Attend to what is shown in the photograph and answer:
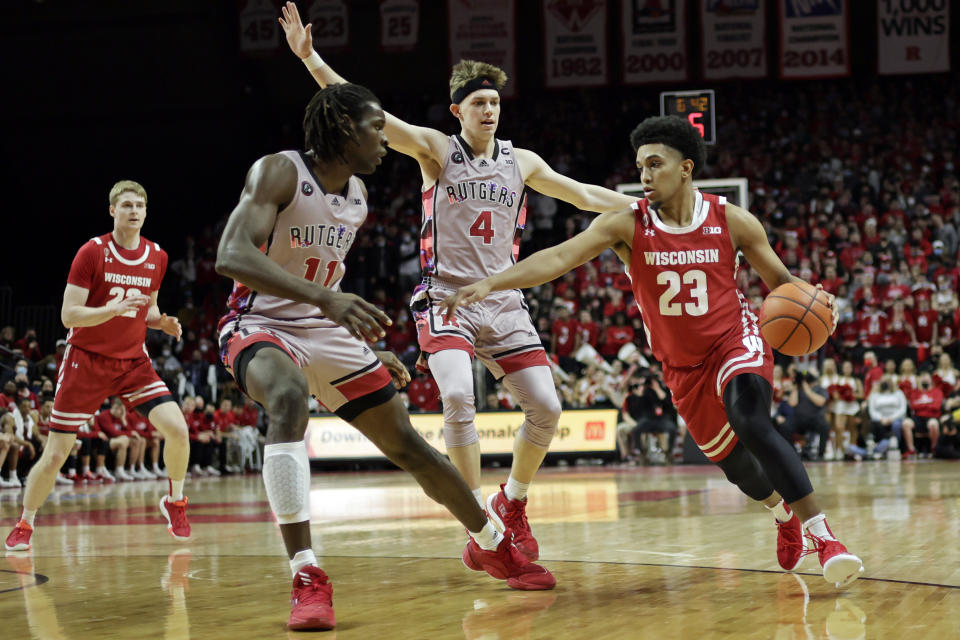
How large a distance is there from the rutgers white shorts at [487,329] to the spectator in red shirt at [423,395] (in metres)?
10.9

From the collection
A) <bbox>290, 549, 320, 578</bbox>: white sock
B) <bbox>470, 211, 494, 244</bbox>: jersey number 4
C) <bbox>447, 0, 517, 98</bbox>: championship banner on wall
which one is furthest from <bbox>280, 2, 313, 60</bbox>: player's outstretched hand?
<bbox>447, 0, 517, 98</bbox>: championship banner on wall

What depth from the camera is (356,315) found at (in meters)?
3.49

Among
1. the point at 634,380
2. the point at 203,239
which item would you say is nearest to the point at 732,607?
the point at 634,380

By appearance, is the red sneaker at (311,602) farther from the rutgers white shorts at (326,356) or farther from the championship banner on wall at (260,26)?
the championship banner on wall at (260,26)

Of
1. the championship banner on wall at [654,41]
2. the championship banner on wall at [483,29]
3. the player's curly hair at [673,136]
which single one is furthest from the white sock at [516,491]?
the championship banner on wall at [654,41]

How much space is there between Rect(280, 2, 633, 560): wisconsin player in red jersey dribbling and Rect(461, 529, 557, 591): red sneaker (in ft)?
2.21

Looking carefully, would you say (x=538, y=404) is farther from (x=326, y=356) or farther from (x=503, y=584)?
(x=326, y=356)

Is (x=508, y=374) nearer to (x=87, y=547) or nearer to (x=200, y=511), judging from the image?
(x=87, y=547)

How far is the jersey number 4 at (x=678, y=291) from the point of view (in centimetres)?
460

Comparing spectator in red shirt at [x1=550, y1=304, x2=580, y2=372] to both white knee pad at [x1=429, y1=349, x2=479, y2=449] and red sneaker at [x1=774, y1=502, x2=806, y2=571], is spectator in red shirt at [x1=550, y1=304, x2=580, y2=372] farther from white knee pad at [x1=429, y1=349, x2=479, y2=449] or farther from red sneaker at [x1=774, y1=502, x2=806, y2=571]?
red sneaker at [x1=774, y1=502, x2=806, y2=571]

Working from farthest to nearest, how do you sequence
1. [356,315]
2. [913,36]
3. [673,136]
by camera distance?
[913,36], [673,136], [356,315]

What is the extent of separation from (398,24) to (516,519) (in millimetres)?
16966

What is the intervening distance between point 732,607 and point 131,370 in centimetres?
428

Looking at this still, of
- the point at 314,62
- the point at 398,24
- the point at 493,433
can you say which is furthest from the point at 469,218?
the point at 398,24
